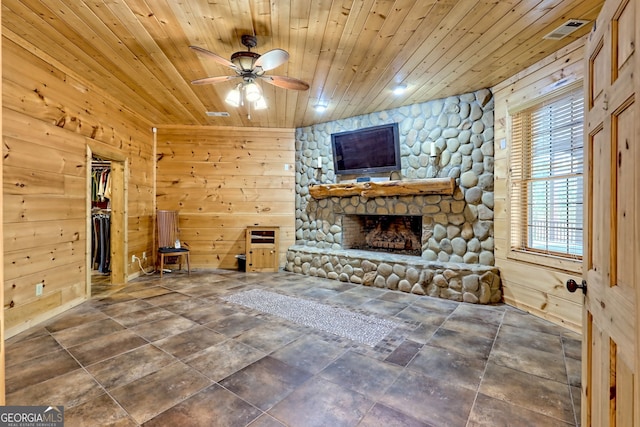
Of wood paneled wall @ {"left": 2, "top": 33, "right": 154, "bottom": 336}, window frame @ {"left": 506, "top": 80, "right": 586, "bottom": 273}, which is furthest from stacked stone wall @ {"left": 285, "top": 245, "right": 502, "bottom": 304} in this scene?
wood paneled wall @ {"left": 2, "top": 33, "right": 154, "bottom": 336}

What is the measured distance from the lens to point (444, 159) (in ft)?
13.7

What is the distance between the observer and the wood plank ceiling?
7.65ft

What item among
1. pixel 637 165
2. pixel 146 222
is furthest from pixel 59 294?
pixel 637 165

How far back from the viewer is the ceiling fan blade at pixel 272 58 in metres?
2.43

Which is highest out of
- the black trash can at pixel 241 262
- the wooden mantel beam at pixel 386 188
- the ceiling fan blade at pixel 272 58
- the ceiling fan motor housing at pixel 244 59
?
the ceiling fan motor housing at pixel 244 59

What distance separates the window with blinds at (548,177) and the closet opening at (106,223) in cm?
499

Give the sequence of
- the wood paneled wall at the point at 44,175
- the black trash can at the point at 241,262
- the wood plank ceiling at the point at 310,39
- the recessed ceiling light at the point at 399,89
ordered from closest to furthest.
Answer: the wood plank ceiling at the point at 310,39 < the wood paneled wall at the point at 44,175 < the recessed ceiling light at the point at 399,89 < the black trash can at the point at 241,262

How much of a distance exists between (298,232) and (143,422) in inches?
162

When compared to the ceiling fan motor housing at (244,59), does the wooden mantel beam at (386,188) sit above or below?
below

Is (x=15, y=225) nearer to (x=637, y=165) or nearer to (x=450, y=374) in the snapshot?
(x=450, y=374)

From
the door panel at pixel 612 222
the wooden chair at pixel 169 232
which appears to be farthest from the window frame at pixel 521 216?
the wooden chair at pixel 169 232

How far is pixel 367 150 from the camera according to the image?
4785mm

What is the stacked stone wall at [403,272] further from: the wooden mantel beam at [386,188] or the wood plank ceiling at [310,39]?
the wood plank ceiling at [310,39]

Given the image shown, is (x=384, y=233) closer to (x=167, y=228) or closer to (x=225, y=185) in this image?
(x=225, y=185)
